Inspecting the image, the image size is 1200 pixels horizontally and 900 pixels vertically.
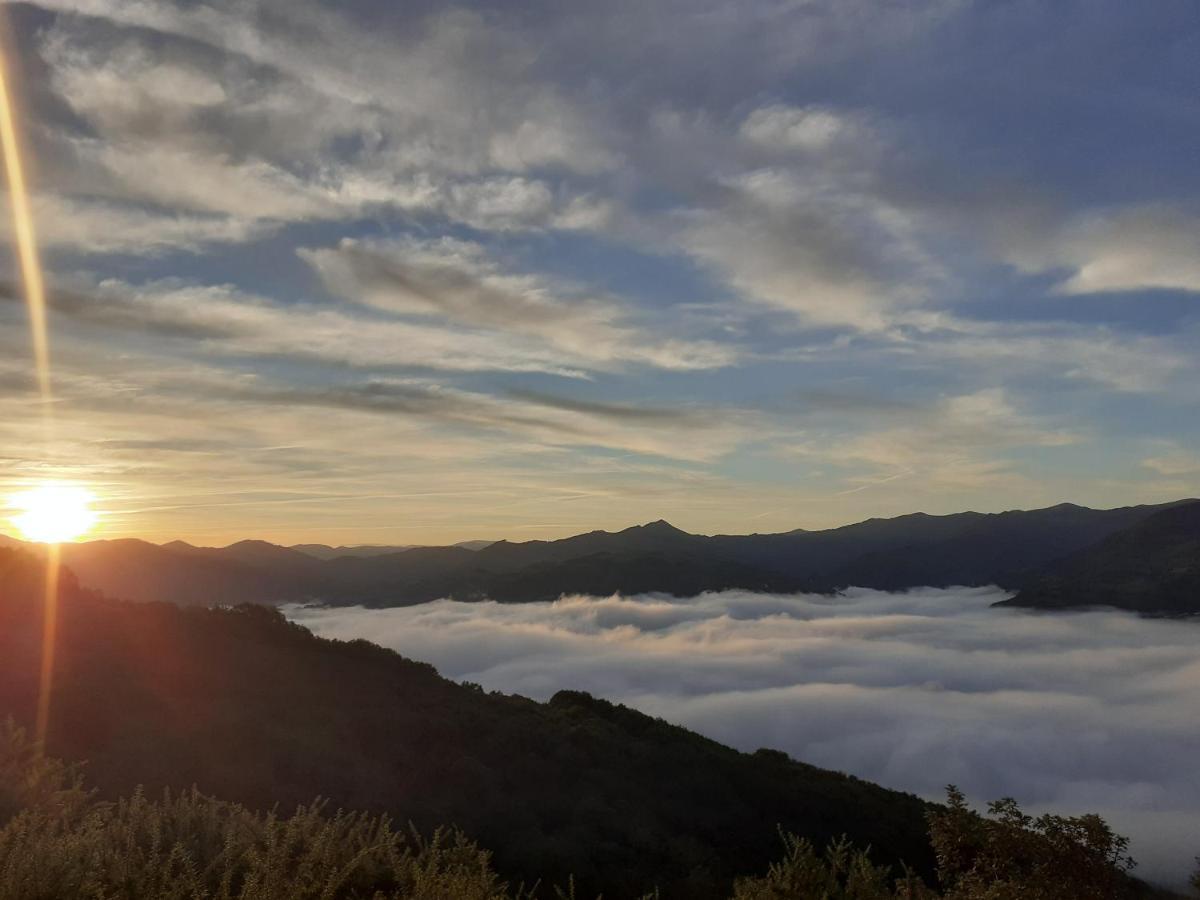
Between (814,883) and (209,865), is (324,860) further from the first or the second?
(814,883)

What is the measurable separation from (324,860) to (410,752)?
29.8 m

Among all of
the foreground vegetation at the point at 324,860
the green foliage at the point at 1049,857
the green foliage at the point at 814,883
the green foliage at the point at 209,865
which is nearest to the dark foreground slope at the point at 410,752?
the foreground vegetation at the point at 324,860

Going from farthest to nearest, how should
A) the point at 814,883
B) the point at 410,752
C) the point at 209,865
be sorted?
the point at 410,752, the point at 814,883, the point at 209,865

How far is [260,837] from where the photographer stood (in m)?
8.52

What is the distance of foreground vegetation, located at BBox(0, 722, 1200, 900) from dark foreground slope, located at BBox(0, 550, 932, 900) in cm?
1429

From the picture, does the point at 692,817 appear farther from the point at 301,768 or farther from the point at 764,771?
the point at 301,768

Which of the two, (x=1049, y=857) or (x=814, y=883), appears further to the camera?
(x=1049, y=857)

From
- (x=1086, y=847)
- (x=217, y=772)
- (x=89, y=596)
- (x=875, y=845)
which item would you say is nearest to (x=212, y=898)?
(x=1086, y=847)

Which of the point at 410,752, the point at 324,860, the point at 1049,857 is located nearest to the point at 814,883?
the point at 1049,857

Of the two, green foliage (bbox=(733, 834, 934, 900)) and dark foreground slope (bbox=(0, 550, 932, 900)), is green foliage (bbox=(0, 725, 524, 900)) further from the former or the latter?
dark foreground slope (bbox=(0, 550, 932, 900))

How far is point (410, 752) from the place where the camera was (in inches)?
1371

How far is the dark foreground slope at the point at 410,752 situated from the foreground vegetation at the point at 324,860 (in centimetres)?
1429

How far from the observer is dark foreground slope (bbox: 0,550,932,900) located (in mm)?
26453

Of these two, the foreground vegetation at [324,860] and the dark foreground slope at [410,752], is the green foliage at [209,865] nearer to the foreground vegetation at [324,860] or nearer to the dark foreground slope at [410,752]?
the foreground vegetation at [324,860]
